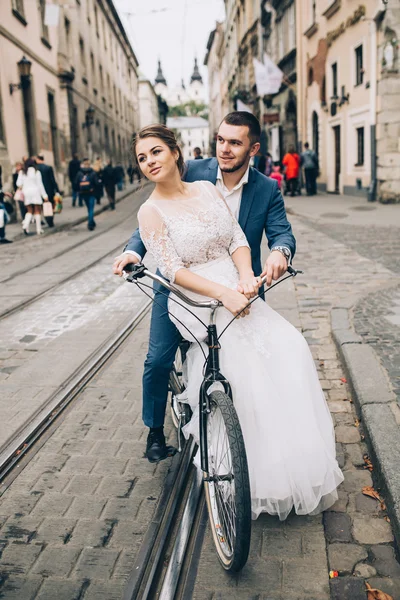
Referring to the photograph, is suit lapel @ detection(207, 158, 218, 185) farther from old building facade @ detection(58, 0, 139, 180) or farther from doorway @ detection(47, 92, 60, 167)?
old building facade @ detection(58, 0, 139, 180)

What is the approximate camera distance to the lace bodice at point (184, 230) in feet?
8.93

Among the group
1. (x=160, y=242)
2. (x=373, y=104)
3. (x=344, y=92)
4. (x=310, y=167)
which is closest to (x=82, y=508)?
(x=160, y=242)

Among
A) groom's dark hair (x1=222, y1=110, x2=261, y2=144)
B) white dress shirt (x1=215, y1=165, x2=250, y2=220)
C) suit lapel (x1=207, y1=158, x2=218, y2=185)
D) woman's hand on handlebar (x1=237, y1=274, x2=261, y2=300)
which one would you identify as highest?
groom's dark hair (x1=222, y1=110, x2=261, y2=144)

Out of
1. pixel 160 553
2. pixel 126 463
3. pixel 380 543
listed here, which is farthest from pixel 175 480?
pixel 380 543

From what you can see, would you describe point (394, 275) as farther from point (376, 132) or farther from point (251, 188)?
point (376, 132)

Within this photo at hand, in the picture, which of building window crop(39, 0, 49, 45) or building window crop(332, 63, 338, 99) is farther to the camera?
building window crop(39, 0, 49, 45)

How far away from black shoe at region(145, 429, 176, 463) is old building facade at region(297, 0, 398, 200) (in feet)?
51.3

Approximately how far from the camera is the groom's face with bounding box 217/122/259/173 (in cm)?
290

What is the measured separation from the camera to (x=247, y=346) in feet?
8.70

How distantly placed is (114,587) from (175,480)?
84cm

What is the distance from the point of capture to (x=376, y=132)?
1777 centimetres

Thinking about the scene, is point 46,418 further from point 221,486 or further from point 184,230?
point 184,230

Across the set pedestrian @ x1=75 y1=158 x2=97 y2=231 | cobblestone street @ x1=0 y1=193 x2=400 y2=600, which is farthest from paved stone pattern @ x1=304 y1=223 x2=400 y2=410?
pedestrian @ x1=75 y1=158 x2=97 y2=231

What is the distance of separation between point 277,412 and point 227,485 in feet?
1.24
